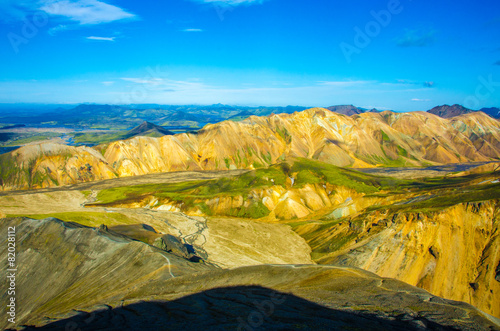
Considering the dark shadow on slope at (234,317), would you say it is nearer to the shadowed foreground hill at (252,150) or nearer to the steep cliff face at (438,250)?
the steep cliff face at (438,250)

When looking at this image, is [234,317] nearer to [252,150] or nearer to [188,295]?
[188,295]

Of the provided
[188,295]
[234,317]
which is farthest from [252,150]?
[234,317]

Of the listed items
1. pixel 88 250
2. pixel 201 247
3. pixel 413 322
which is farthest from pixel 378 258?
pixel 88 250

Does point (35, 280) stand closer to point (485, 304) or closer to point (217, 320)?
point (217, 320)

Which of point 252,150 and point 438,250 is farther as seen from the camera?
point 252,150

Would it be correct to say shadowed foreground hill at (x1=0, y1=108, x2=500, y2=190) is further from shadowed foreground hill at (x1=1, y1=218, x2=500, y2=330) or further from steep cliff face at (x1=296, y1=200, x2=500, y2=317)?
shadowed foreground hill at (x1=1, y1=218, x2=500, y2=330)
